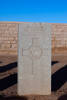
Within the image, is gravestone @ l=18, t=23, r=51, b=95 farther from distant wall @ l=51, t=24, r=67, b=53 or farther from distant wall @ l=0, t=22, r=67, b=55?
distant wall @ l=51, t=24, r=67, b=53

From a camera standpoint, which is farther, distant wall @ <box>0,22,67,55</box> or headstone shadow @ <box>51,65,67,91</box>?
distant wall @ <box>0,22,67,55</box>

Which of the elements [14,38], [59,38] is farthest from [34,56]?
[59,38]

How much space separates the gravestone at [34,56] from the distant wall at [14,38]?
13154 millimetres

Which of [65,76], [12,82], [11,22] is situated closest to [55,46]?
[11,22]

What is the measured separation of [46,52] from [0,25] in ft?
46.6

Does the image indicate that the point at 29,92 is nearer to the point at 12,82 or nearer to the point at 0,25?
the point at 12,82

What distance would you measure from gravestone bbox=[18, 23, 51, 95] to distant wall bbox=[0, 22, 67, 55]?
43.2ft

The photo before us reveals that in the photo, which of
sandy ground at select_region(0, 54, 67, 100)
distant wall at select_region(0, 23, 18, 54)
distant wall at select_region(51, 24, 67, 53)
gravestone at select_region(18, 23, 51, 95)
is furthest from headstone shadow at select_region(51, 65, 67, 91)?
distant wall at select_region(0, 23, 18, 54)

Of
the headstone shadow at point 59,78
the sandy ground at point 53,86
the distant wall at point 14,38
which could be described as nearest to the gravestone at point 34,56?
the sandy ground at point 53,86

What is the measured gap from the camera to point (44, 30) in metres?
5.71

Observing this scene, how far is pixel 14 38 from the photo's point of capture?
62.9ft

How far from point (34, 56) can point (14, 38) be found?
535 inches

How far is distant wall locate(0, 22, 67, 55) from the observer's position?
746 inches

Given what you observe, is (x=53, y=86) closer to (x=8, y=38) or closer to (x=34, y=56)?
(x=34, y=56)
